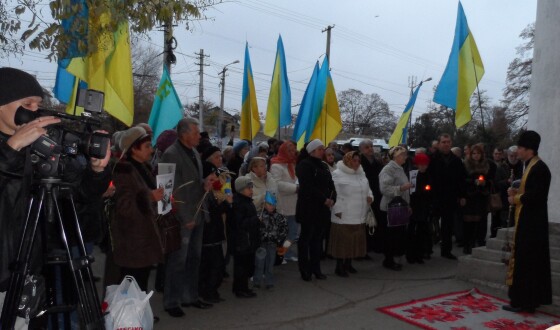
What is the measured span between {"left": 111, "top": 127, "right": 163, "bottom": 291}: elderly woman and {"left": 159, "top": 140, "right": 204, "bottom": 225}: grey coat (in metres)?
0.60

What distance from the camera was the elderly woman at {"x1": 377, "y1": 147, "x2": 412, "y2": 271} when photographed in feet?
25.4

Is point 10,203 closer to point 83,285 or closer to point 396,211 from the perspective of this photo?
point 83,285

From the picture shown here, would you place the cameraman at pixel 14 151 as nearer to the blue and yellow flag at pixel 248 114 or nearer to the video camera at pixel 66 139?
the video camera at pixel 66 139

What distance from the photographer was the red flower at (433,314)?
546 cm

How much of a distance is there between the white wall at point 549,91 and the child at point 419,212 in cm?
188

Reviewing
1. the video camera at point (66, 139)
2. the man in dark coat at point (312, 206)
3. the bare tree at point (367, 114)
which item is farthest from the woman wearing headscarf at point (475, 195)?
the bare tree at point (367, 114)

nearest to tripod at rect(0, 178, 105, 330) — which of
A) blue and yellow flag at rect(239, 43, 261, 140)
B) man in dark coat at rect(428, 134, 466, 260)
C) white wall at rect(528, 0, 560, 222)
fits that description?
white wall at rect(528, 0, 560, 222)

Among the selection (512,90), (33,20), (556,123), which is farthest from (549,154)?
(512,90)

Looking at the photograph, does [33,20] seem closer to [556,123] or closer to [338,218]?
[338,218]

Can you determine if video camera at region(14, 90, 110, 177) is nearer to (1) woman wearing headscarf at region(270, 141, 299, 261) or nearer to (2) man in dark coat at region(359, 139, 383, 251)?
(1) woman wearing headscarf at region(270, 141, 299, 261)

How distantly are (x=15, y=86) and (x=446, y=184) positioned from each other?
7.48 metres

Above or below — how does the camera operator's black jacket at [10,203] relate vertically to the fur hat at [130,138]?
below

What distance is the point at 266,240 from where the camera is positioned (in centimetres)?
646

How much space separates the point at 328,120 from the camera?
33.3 feet
